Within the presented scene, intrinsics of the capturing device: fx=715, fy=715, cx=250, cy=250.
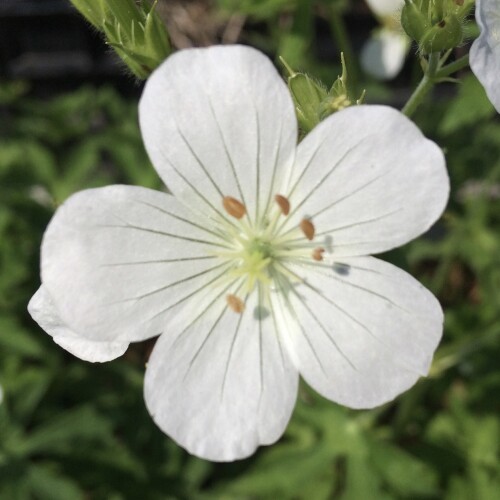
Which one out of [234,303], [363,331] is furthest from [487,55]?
[234,303]

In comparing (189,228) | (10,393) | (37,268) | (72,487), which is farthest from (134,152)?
(189,228)

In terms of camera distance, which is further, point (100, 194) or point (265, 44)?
point (265, 44)

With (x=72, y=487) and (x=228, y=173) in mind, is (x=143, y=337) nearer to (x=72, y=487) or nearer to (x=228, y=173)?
(x=228, y=173)

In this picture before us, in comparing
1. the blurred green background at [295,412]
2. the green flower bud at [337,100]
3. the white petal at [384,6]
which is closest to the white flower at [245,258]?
the green flower bud at [337,100]

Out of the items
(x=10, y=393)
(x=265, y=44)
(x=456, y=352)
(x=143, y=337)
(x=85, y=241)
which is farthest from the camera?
(x=265, y=44)

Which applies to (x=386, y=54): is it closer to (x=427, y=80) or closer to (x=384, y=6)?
(x=384, y=6)

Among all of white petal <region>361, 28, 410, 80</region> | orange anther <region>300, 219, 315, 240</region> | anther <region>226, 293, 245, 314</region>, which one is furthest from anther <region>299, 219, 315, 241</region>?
white petal <region>361, 28, 410, 80</region>

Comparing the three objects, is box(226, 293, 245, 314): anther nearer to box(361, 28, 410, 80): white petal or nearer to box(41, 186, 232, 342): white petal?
box(41, 186, 232, 342): white petal
